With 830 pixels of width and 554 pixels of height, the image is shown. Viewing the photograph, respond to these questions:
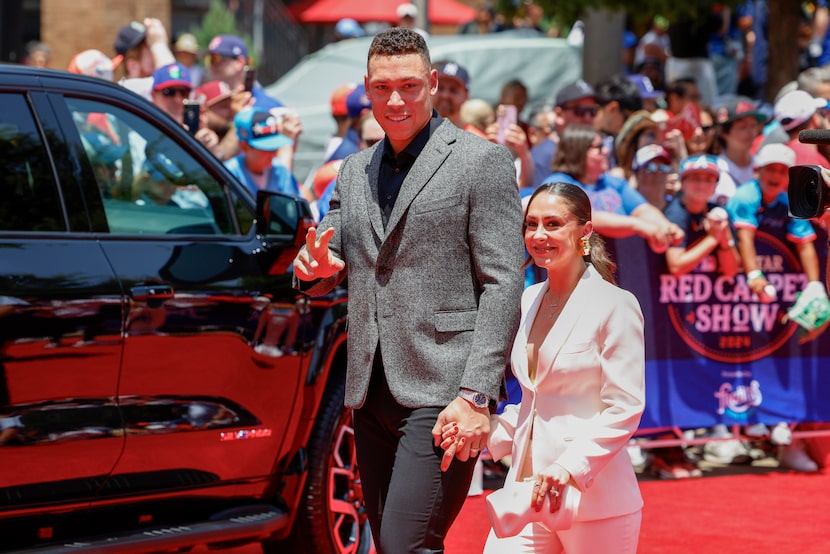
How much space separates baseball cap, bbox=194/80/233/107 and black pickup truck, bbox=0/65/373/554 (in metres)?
3.73

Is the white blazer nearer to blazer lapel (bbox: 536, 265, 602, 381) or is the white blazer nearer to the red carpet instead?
blazer lapel (bbox: 536, 265, 602, 381)

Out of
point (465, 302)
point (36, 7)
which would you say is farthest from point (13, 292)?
point (36, 7)

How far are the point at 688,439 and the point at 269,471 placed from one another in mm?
3440

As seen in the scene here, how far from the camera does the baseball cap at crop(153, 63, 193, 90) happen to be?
27.0 ft

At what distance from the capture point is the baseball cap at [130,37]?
9.51 m

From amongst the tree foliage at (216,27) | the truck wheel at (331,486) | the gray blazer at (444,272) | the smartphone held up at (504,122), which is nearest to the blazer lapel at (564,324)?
the gray blazer at (444,272)

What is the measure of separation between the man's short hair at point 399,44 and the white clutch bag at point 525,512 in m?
1.28

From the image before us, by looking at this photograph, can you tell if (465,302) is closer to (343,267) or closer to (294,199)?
(343,267)

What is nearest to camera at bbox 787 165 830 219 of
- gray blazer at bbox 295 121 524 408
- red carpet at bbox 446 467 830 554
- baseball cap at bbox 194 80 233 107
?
gray blazer at bbox 295 121 524 408

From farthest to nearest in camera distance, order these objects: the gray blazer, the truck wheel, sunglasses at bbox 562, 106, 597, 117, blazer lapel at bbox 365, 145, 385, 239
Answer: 1. sunglasses at bbox 562, 106, 597, 117
2. the truck wheel
3. blazer lapel at bbox 365, 145, 385, 239
4. the gray blazer

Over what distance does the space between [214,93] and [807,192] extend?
18.6 feet

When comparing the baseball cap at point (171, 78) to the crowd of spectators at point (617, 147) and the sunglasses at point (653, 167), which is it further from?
the sunglasses at point (653, 167)

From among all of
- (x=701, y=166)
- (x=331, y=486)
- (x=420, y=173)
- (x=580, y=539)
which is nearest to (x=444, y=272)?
(x=420, y=173)

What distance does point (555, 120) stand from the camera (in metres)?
10.3
